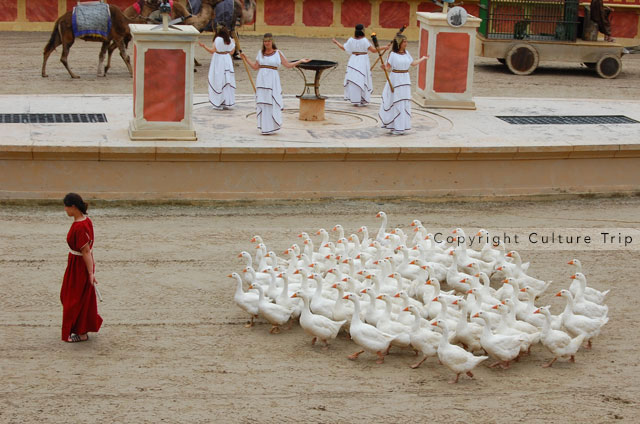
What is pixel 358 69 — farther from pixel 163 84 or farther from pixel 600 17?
pixel 600 17

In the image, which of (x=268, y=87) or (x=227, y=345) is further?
(x=268, y=87)

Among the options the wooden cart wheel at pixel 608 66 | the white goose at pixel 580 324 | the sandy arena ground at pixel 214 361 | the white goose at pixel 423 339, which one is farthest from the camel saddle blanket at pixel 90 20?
the white goose at pixel 580 324

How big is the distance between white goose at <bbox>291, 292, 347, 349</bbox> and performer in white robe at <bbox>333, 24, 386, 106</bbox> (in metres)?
8.46

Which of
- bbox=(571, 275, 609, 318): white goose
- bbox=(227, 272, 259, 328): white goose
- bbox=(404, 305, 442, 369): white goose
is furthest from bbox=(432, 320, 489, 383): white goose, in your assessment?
bbox=(227, 272, 259, 328): white goose

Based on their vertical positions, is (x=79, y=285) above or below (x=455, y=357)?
above

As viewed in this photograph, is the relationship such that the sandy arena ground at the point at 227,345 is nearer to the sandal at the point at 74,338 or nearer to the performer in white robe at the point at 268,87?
the sandal at the point at 74,338

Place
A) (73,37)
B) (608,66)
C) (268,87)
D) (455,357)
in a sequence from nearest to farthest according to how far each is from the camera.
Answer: (455,357)
(268,87)
(73,37)
(608,66)

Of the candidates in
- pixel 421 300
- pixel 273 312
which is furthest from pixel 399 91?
pixel 273 312

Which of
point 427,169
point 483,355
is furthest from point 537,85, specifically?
point 483,355

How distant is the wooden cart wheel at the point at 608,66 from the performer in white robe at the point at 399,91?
910cm

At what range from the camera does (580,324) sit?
348 inches

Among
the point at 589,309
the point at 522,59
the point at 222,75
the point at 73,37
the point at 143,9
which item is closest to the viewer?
the point at 589,309

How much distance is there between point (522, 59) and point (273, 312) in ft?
47.5

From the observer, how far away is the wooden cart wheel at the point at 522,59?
21984 mm
